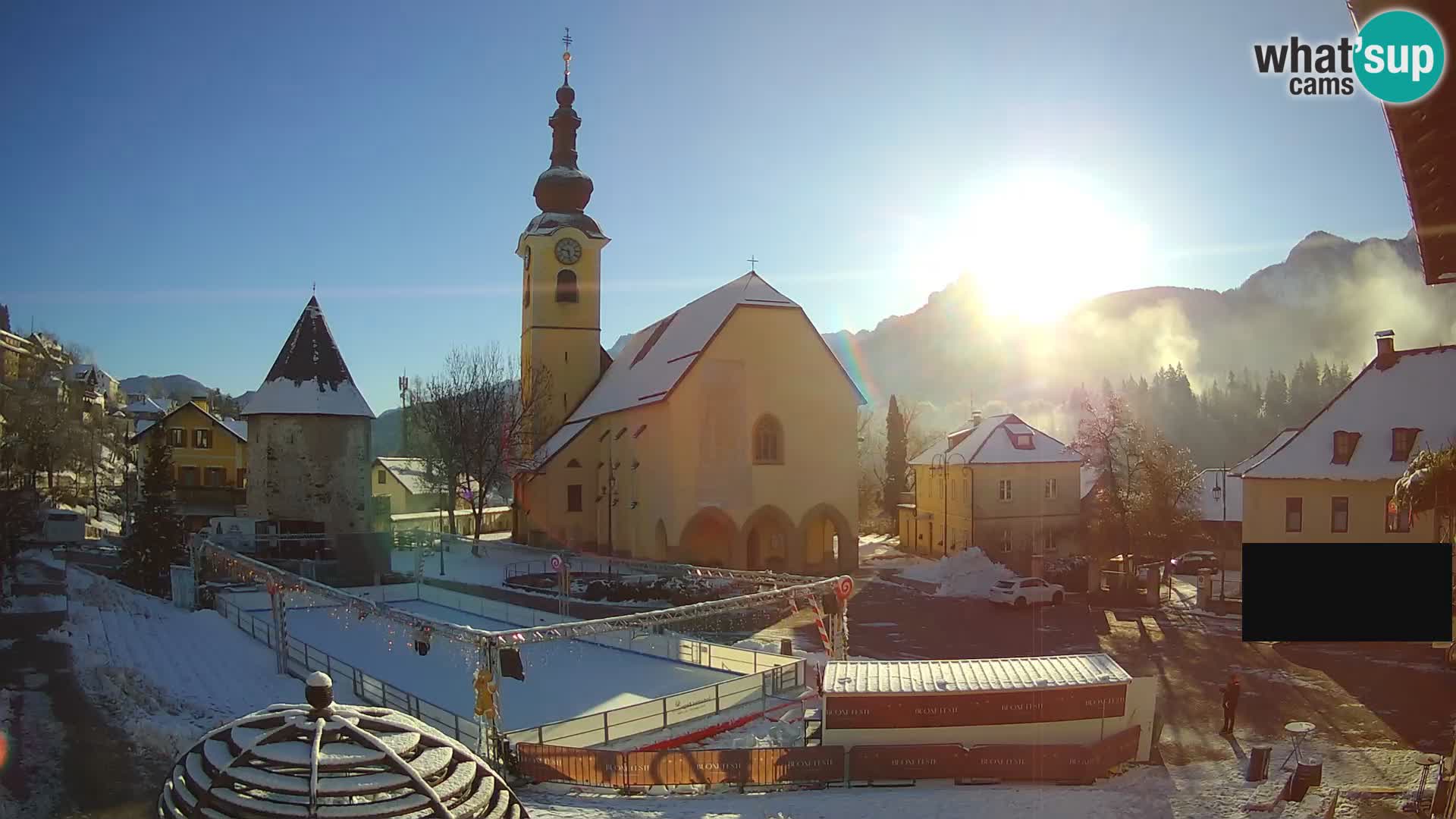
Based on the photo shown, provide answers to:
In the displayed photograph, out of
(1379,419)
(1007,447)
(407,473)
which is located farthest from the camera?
(407,473)

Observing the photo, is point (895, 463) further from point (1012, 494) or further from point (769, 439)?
point (769, 439)

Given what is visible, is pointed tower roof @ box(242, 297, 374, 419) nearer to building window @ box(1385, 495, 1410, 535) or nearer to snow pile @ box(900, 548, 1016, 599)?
snow pile @ box(900, 548, 1016, 599)

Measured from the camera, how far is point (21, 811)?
11.4 m

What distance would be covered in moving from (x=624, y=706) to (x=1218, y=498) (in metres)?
48.6

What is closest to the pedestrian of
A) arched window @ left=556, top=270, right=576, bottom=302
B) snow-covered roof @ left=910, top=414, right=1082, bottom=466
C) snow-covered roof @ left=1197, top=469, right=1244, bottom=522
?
snow-covered roof @ left=910, top=414, right=1082, bottom=466

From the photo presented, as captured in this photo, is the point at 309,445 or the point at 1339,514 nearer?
the point at 1339,514

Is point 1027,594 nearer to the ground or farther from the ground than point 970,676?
nearer to the ground

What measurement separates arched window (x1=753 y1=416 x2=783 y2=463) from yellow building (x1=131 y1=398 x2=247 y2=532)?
98.1 ft

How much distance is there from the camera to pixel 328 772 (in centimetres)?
352

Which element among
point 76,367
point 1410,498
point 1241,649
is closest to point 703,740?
point 1410,498

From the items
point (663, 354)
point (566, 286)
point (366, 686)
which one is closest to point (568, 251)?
point (566, 286)

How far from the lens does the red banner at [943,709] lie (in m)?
14.7

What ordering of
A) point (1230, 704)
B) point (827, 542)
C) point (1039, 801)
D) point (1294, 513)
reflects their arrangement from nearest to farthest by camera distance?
1. point (1039, 801)
2. point (1230, 704)
3. point (1294, 513)
4. point (827, 542)
